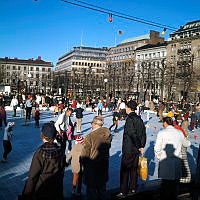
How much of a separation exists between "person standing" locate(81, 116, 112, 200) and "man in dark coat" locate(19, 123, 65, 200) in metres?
0.85

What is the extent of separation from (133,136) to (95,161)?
3.87ft

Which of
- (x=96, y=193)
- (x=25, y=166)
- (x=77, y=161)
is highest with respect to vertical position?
(x=77, y=161)

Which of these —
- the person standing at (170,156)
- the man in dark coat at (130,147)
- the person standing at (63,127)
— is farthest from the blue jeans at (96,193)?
the person standing at (63,127)

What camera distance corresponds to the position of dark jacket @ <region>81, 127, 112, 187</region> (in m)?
3.91

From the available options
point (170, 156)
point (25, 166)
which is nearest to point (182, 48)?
point (25, 166)

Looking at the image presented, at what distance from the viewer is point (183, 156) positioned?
493cm

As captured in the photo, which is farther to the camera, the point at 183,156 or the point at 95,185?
the point at 183,156

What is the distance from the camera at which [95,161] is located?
391 cm

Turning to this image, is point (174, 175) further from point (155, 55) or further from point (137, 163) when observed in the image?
point (155, 55)

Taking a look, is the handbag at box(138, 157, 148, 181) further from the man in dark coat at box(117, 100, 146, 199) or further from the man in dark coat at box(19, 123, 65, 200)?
the man in dark coat at box(19, 123, 65, 200)

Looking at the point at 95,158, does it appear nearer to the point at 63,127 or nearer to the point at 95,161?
the point at 95,161

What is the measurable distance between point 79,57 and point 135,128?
11149 cm

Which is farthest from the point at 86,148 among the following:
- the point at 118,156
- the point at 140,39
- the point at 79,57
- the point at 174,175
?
the point at 79,57

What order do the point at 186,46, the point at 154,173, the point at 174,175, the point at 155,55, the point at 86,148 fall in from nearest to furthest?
the point at 86,148 → the point at 174,175 → the point at 154,173 → the point at 186,46 → the point at 155,55
